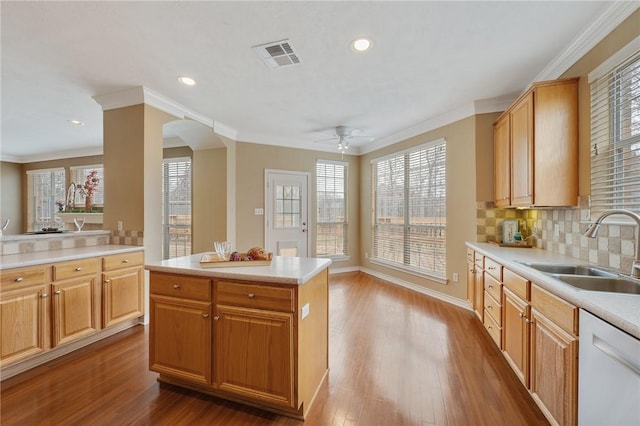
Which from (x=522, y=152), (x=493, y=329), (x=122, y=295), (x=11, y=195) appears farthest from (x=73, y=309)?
(x=11, y=195)

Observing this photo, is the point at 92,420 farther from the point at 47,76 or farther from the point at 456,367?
the point at 47,76

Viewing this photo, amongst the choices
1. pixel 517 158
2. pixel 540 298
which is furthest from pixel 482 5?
pixel 540 298

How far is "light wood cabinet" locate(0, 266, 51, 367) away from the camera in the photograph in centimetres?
204

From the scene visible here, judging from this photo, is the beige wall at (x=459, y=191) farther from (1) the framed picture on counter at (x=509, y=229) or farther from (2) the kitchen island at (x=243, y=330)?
(2) the kitchen island at (x=243, y=330)

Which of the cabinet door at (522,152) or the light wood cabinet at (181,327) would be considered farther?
the cabinet door at (522,152)

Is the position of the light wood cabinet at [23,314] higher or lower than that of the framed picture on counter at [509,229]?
lower

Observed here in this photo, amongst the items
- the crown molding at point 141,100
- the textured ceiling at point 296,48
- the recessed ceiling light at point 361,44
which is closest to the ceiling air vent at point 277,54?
the textured ceiling at point 296,48

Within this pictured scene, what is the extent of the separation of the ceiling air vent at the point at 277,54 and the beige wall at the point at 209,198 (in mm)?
2442

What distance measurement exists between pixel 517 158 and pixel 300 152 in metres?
3.64

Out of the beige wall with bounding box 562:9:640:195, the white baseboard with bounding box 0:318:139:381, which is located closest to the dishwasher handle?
the beige wall with bounding box 562:9:640:195

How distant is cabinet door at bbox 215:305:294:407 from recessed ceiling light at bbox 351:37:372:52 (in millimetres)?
2144

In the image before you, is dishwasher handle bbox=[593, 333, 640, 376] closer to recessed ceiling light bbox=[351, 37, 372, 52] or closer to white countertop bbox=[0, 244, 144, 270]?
recessed ceiling light bbox=[351, 37, 372, 52]

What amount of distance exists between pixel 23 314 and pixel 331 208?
14.8ft

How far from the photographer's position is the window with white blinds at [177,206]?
5.03 metres
